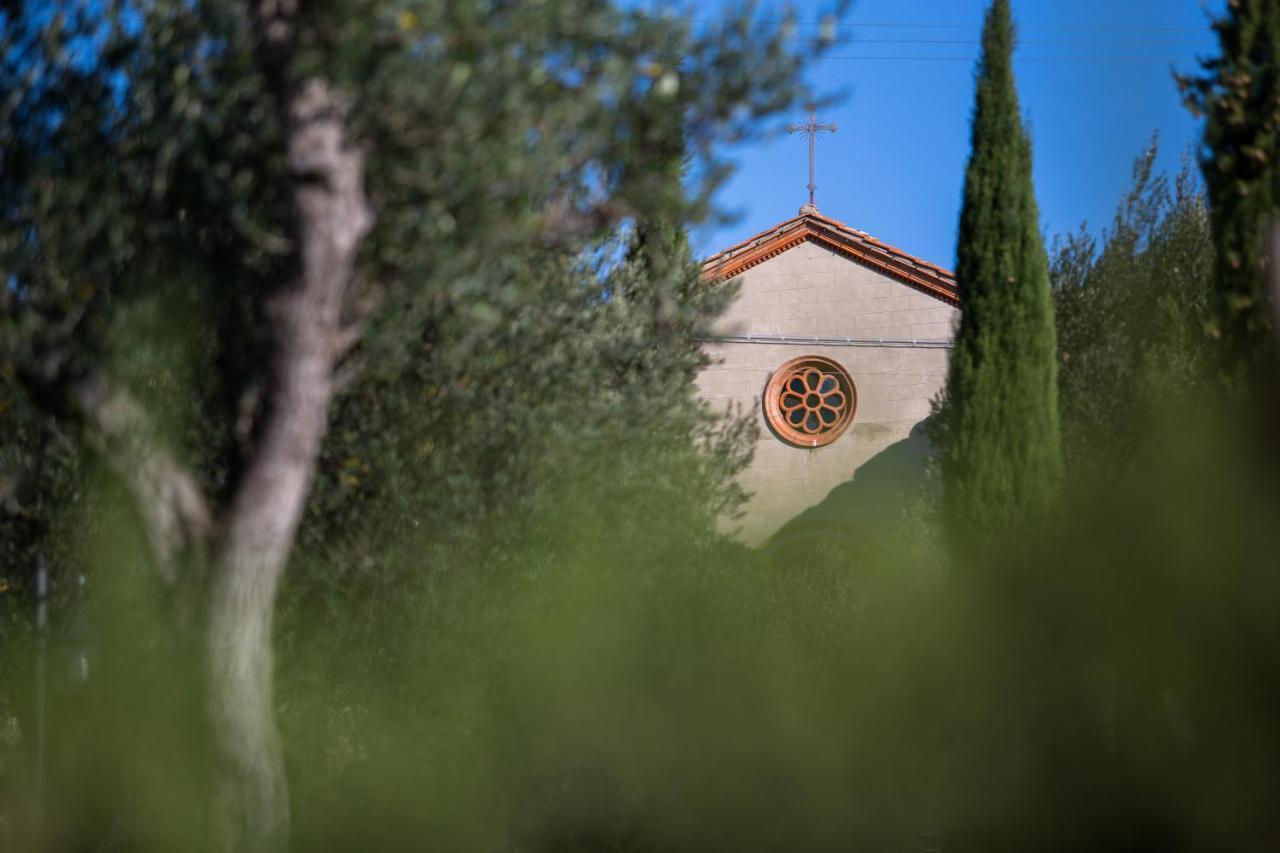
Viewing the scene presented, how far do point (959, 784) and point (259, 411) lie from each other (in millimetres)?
7229

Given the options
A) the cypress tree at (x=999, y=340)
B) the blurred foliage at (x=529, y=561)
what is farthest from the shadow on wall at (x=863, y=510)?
the blurred foliage at (x=529, y=561)

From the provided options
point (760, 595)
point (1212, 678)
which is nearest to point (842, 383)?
point (760, 595)

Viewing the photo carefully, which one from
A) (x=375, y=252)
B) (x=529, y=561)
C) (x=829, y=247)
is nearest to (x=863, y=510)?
(x=829, y=247)

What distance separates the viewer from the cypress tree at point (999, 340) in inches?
516

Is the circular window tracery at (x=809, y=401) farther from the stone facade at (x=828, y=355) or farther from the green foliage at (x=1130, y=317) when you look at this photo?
the green foliage at (x=1130, y=317)

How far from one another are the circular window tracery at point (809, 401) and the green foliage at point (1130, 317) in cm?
691

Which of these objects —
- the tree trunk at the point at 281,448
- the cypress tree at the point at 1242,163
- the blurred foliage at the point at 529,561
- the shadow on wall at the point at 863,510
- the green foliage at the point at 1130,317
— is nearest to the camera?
the tree trunk at the point at 281,448

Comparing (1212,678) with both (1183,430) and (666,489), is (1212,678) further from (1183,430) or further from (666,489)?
(666,489)

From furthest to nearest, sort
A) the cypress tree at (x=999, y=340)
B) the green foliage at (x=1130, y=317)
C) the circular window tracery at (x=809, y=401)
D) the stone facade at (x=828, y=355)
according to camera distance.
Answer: the circular window tracery at (x=809, y=401)
the stone facade at (x=828, y=355)
the green foliage at (x=1130, y=317)
the cypress tree at (x=999, y=340)

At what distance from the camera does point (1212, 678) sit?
9516 mm

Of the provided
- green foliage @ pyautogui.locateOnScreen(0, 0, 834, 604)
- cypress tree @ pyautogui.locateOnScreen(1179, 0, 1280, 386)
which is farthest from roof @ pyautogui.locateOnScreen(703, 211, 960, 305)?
green foliage @ pyautogui.locateOnScreen(0, 0, 834, 604)

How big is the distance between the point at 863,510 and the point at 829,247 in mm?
5073

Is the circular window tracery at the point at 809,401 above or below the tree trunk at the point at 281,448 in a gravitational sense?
above

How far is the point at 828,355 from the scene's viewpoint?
24.6m
